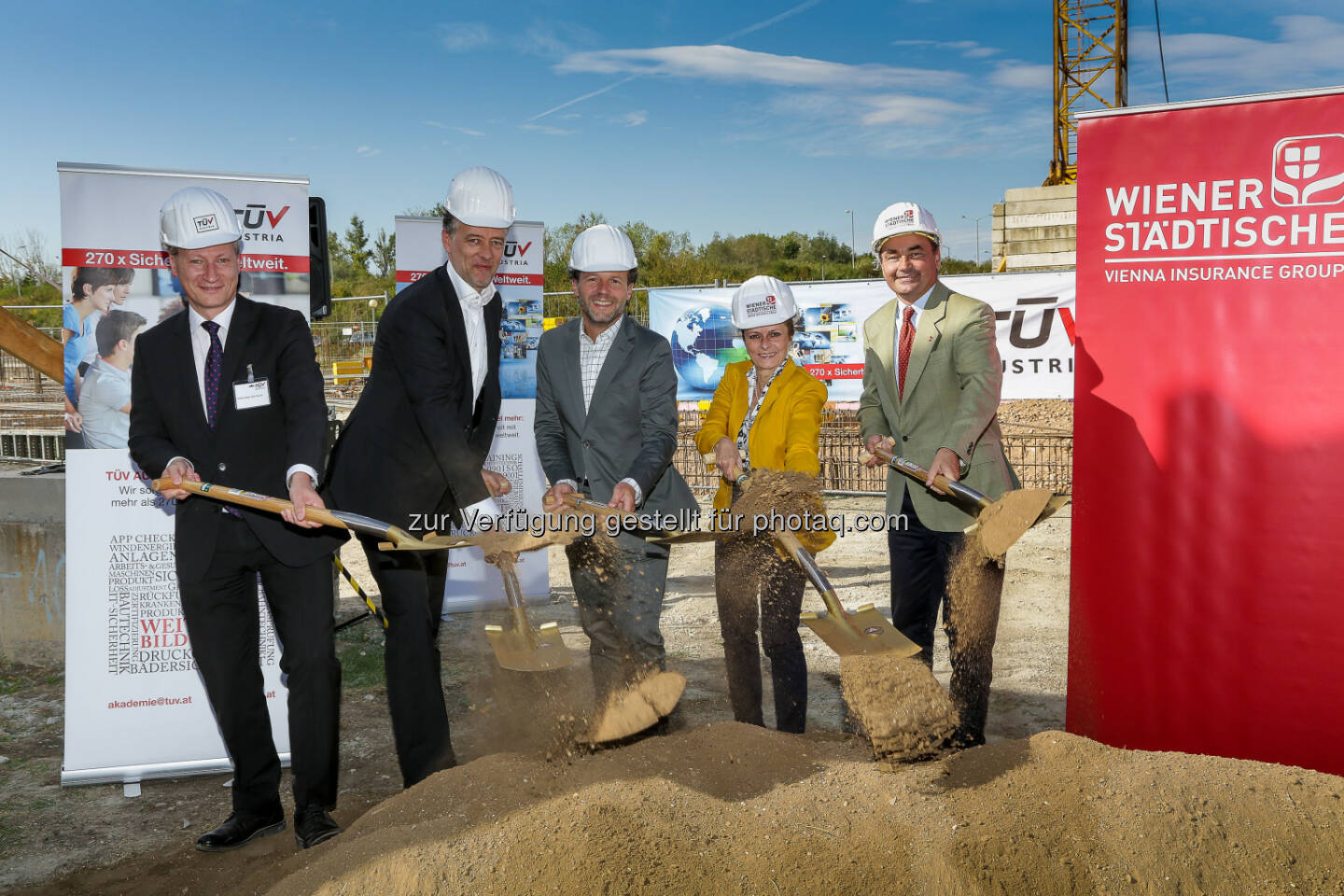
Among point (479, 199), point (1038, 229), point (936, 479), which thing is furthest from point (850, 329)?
point (1038, 229)

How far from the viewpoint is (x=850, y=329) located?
32.1 ft

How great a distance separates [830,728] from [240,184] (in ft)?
10.5

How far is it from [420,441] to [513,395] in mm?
3211

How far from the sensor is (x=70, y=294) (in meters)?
3.66

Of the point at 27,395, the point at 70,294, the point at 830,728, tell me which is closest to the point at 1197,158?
the point at 830,728

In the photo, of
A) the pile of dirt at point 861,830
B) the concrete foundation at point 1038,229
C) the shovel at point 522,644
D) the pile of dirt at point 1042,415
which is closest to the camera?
the pile of dirt at point 861,830

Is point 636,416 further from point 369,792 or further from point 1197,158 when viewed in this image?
point 1197,158

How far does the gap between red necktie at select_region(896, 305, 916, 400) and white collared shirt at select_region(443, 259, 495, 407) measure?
147 cm

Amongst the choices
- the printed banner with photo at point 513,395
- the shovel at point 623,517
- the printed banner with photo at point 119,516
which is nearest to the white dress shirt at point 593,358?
the shovel at point 623,517

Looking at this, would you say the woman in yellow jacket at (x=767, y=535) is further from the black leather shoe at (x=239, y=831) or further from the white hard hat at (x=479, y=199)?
the black leather shoe at (x=239, y=831)

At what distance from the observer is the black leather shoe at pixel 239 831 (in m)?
3.04

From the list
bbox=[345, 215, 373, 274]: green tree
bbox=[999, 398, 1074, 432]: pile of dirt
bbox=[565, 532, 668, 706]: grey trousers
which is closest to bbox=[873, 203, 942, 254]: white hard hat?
bbox=[565, 532, 668, 706]: grey trousers

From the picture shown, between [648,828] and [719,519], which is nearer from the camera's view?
[648,828]

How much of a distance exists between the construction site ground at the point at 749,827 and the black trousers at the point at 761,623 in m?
0.20
